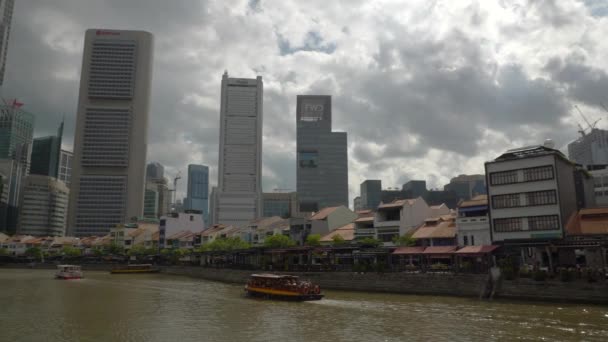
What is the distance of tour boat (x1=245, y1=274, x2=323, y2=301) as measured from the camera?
53.1 meters

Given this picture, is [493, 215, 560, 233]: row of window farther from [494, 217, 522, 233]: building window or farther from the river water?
the river water

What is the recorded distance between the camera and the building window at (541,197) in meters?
57.5

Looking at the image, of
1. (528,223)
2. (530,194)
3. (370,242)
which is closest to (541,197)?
(530,194)

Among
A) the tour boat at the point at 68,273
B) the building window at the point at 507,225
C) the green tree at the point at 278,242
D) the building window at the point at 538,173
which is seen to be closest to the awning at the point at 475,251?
the building window at the point at 507,225

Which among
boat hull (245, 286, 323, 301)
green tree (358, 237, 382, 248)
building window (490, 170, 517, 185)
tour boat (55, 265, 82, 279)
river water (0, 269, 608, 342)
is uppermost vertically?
building window (490, 170, 517, 185)

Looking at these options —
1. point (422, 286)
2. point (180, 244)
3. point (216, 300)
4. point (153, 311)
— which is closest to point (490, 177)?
point (422, 286)

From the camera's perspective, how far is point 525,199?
59531 mm

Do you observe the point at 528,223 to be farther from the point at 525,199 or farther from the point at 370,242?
the point at 370,242

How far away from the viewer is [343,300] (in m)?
52.7

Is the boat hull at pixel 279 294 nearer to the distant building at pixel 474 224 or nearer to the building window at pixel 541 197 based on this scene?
the distant building at pixel 474 224

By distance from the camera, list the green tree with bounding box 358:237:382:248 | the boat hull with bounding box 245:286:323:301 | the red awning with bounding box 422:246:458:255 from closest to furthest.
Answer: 1. the boat hull with bounding box 245:286:323:301
2. the red awning with bounding box 422:246:458:255
3. the green tree with bounding box 358:237:382:248

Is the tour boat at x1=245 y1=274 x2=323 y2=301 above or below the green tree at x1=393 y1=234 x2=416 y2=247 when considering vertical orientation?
below

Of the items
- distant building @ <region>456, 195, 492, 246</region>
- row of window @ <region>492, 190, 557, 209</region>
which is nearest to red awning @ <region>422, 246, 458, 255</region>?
distant building @ <region>456, 195, 492, 246</region>

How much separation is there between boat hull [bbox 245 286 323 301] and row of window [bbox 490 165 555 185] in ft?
88.6
